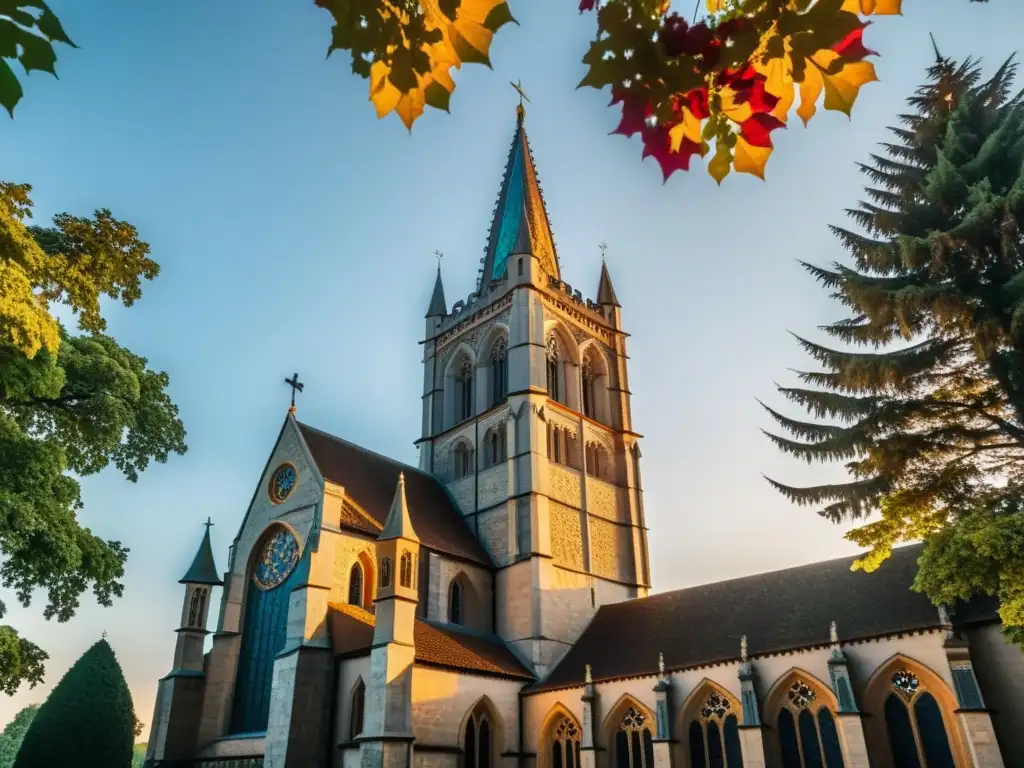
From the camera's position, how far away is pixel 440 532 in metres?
24.6

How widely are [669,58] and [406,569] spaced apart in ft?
58.5

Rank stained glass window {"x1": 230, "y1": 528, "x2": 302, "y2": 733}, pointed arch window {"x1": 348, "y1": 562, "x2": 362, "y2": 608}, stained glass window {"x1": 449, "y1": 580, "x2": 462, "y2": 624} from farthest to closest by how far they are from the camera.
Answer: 1. stained glass window {"x1": 449, "y1": 580, "x2": 462, "y2": 624}
2. pointed arch window {"x1": 348, "y1": 562, "x2": 362, "y2": 608}
3. stained glass window {"x1": 230, "y1": 528, "x2": 302, "y2": 733}

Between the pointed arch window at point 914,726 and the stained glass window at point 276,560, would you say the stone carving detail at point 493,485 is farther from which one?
the pointed arch window at point 914,726

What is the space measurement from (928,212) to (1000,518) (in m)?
6.45

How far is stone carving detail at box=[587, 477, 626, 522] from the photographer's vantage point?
27547mm

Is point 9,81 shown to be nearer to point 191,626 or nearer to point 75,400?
point 75,400

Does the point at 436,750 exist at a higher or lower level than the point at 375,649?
lower

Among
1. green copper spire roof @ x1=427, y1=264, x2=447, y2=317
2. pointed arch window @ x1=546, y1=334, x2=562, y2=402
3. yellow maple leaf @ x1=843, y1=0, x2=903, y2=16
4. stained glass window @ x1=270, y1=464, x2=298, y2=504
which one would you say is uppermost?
green copper spire roof @ x1=427, y1=264, x2=447, y2=317

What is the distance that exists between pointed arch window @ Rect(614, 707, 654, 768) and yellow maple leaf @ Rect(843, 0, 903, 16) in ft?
63.4

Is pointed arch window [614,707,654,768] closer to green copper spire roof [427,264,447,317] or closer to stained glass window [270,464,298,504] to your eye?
stained glass window [270,464,298,504]

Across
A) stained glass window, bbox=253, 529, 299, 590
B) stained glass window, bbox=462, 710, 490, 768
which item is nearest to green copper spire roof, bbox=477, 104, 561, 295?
stained glass window, bbox=253, 529, 299, 590

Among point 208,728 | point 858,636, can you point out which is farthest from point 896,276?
point 208,728

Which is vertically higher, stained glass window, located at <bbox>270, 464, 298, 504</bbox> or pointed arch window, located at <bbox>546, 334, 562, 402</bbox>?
pointed arch window, located at <bbox>546, 334, 562, 402</bbox>

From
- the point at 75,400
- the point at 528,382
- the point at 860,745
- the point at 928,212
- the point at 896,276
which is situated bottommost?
the point at 860,745
